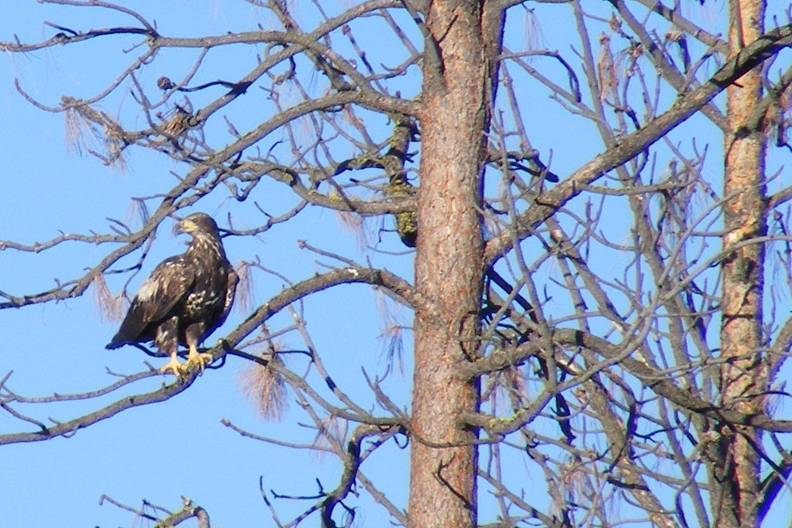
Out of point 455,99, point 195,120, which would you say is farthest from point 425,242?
point 195,120

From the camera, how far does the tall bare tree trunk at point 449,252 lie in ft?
17.7

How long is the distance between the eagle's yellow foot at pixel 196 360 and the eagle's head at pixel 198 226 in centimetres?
74

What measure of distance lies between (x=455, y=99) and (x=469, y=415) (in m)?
1.21

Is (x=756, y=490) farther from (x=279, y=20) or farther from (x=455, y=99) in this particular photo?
(x=279, y=20)

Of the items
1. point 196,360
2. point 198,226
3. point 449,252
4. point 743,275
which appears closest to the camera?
point 449,252

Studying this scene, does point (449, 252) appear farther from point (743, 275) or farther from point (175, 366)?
point (175, 366)

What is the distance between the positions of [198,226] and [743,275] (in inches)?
128

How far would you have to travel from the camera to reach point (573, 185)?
17.7 feet

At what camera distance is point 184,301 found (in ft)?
26.2

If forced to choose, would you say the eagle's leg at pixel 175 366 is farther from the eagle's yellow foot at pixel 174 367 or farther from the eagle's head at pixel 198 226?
the eagle's head at pixel 198 226

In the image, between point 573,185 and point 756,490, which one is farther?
point 756,490

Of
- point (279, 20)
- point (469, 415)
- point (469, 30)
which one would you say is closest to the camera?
point (469, 415)

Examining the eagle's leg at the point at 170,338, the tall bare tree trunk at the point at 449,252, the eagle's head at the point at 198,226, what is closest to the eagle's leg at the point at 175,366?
the eagle's leg at the point at 170,338

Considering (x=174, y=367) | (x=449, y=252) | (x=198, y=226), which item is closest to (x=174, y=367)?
(x=174, y=367)
